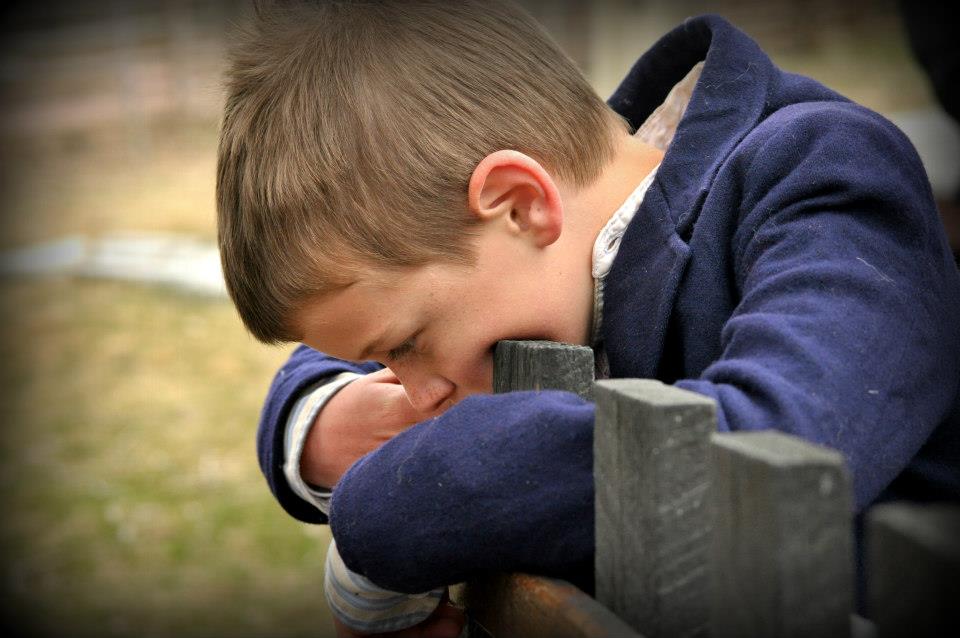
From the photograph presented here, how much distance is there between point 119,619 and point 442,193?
3564mm

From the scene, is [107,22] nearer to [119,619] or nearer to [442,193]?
[119,619]

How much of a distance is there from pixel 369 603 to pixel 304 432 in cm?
45

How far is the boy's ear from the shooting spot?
5.39ft

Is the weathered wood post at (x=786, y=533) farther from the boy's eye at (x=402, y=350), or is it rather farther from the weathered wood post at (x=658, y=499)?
the boy's eye at (x=402, y=350)

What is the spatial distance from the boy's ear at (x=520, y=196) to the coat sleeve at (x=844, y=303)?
29cm

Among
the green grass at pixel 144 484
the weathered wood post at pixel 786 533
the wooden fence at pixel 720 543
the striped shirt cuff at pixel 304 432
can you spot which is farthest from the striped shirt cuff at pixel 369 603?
the green grass at pixel 144 484

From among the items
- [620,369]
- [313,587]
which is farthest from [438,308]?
[313,587]

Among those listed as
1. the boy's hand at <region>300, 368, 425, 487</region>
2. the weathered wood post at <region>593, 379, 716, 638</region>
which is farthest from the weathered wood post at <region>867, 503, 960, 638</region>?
the boy's hand at <region>300, 368, 425, 487</region>

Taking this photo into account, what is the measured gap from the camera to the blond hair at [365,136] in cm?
161

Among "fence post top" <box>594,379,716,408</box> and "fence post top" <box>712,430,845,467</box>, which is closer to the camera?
"fence post top" <box>712,430,845,467</box>

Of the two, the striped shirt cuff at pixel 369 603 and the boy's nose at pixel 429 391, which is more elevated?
the boy's nose at pixel 429 391

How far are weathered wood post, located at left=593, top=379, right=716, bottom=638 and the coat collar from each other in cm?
59

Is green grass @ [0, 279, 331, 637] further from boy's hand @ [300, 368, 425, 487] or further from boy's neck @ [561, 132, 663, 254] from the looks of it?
boy's neck @ [561, 132, 663, 254]

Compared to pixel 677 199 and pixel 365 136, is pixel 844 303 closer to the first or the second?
pixel 677 199
